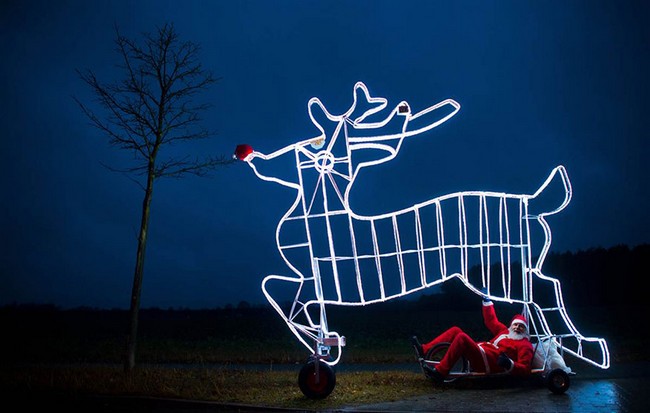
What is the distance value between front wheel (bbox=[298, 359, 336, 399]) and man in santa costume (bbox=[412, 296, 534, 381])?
1426mm

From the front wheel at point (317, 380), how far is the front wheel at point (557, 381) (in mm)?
3033

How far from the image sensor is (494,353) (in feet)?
28.2

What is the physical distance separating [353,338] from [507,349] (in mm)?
15468

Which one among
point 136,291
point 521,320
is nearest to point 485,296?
point 521,320

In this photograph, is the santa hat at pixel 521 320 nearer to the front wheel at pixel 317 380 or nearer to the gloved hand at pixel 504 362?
the gloved hand at pixel 504 362

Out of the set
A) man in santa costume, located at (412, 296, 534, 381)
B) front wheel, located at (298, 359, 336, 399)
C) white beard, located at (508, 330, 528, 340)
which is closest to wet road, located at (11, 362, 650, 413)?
man in santa costume, located at (412, 296, 534, 381)

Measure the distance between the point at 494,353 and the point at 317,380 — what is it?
2636 mm

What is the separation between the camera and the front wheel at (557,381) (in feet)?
27.2

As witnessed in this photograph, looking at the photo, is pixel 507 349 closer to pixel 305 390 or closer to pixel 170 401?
pixel 305 390

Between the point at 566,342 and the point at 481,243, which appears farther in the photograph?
the point at 566,342

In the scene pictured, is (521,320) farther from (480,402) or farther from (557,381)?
(480,402)

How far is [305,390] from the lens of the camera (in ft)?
25.8

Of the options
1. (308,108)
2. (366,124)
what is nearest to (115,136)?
(308,108)

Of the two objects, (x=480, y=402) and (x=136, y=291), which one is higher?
(x=136, y=291)
